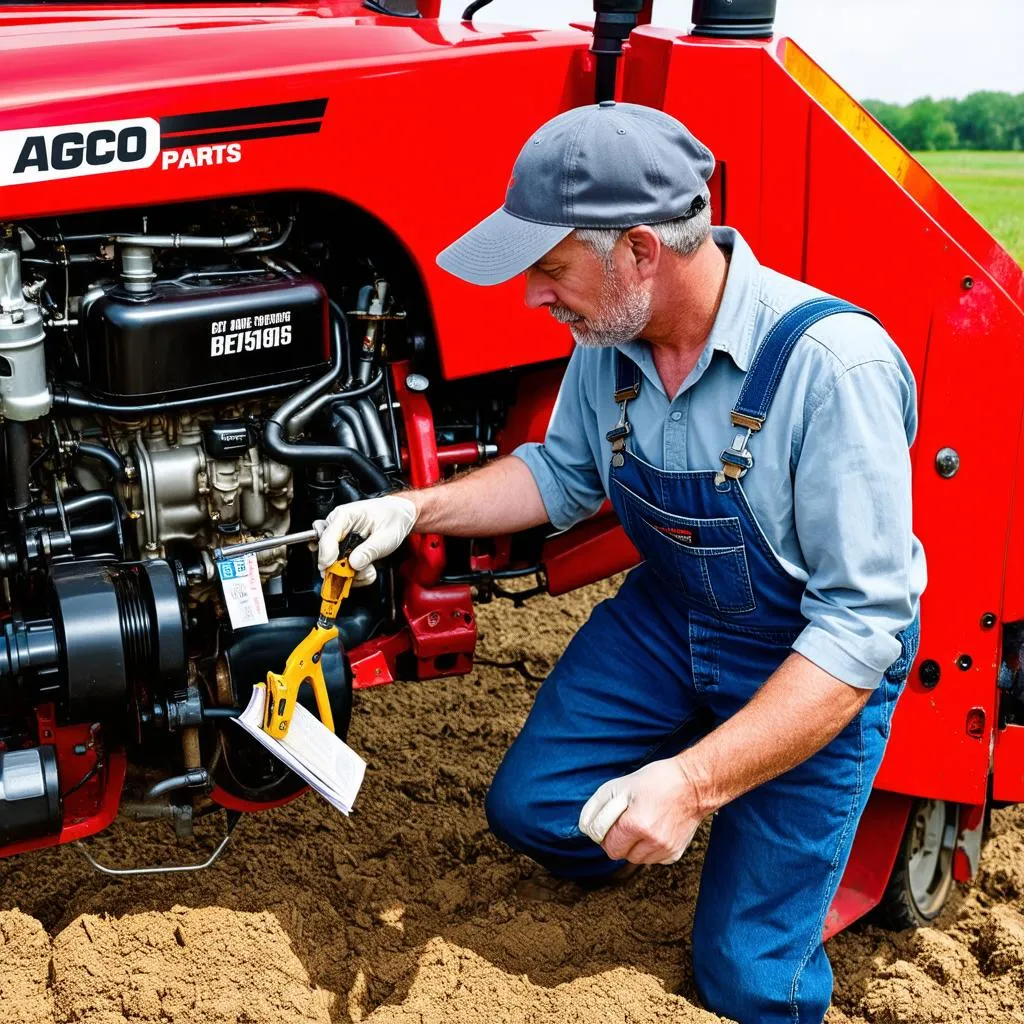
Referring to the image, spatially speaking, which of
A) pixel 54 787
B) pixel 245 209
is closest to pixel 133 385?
pixel 245 209

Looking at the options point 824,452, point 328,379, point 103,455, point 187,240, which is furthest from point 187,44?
point 824,452

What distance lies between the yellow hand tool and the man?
3 centimetres

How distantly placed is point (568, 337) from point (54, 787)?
1281mm

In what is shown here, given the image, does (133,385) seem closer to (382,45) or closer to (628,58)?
(382,45)

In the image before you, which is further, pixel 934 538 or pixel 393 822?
pixel 393 822

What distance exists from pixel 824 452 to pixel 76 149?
1.26 m

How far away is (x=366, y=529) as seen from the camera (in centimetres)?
230

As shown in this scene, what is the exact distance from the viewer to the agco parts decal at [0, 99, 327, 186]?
6.73ft

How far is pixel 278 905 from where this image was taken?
251 cm

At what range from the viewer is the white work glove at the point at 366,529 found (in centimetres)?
227

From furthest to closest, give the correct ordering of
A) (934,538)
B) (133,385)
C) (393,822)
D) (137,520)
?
(393,822), (934,538), (137,520), (133,385)

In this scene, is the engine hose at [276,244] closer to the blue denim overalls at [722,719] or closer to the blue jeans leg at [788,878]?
the blue denim overalls at [722,719]

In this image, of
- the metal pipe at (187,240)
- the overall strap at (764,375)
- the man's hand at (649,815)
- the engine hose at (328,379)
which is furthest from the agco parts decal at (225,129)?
the man's hand at (649,815)

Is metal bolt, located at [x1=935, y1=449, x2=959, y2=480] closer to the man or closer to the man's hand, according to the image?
the man
